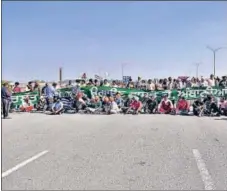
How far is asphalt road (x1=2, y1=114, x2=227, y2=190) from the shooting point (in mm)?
6582

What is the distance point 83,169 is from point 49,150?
2416 millimetres

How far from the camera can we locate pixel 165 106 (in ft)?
71.4

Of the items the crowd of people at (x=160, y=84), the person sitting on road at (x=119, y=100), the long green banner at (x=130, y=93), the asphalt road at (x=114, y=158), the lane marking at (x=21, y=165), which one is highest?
the crowd of people at (x=160, y=84)

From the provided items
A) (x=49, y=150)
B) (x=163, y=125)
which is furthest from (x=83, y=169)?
(x=163, y=125)

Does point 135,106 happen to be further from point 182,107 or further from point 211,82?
point 211,82

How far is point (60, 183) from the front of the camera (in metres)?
6.50

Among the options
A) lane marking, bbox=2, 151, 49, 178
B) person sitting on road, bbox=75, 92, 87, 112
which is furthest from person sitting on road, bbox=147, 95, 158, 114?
lane marking, bbox=2, 151, 49, 178

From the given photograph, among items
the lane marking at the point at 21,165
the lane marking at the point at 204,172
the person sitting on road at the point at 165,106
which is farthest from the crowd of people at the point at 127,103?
the lane marking at the point at 21,165

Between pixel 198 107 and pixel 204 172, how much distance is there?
44.2 ft

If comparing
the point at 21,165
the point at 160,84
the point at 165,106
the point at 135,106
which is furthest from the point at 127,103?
the point at 21,165

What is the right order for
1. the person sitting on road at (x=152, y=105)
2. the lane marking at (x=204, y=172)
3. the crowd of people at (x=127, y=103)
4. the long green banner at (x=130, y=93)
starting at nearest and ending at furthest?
1. the lane marking at (x=204, y=172)
2. the crowd of people at (x=127, y=103)
3. the person sitting on road at (x=152, y=105)
4. the long green banner at (x=130, y=93)

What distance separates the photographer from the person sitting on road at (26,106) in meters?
23.3

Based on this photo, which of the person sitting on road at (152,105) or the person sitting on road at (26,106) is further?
the person sitting on road at (26,106)

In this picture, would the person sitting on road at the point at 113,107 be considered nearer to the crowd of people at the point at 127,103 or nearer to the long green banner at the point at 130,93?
the crowd of people at the point at 127,103
